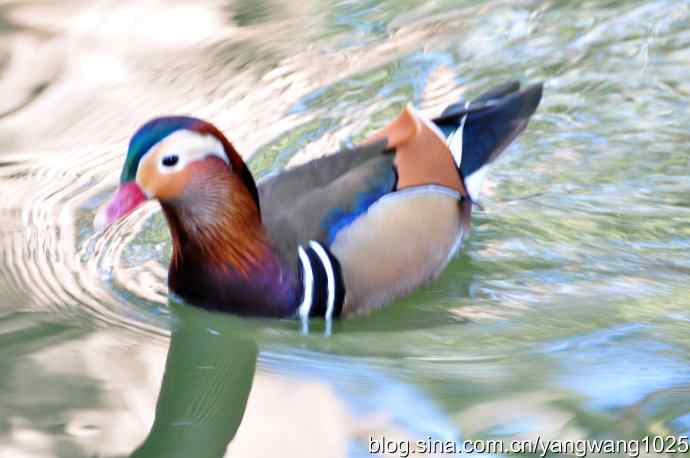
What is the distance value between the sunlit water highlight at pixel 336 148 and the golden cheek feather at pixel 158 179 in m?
0.45

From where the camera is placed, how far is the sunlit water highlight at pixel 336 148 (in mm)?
3542

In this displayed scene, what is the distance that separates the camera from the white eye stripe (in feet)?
12.2

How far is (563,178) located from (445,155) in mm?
626

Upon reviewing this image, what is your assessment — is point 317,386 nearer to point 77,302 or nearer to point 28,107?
point 77,302

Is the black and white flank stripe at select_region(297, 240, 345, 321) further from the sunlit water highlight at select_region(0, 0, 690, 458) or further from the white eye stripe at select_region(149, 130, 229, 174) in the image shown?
the white eye stripe at select_region(149, 130, 229, 174)

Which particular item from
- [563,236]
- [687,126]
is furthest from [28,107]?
[687,126]

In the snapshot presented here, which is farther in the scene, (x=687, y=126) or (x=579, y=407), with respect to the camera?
(x=687, y=126)

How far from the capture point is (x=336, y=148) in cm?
534

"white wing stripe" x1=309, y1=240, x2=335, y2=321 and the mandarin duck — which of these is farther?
"white wing stripe" x1=309, y1=240, x2=335, y2=321

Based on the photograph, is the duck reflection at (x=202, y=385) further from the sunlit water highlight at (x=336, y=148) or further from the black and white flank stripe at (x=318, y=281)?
the black and white flank stripe at (x=318, y=281)

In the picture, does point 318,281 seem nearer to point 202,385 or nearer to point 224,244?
point 224,244

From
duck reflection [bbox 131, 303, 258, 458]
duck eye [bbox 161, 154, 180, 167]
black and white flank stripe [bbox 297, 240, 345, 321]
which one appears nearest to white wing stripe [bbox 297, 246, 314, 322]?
black and white flank stripe [bbox 297, 240, 345, 321]

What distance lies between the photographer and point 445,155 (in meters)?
4.59

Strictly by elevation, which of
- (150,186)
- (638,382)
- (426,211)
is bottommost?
(638,382)
